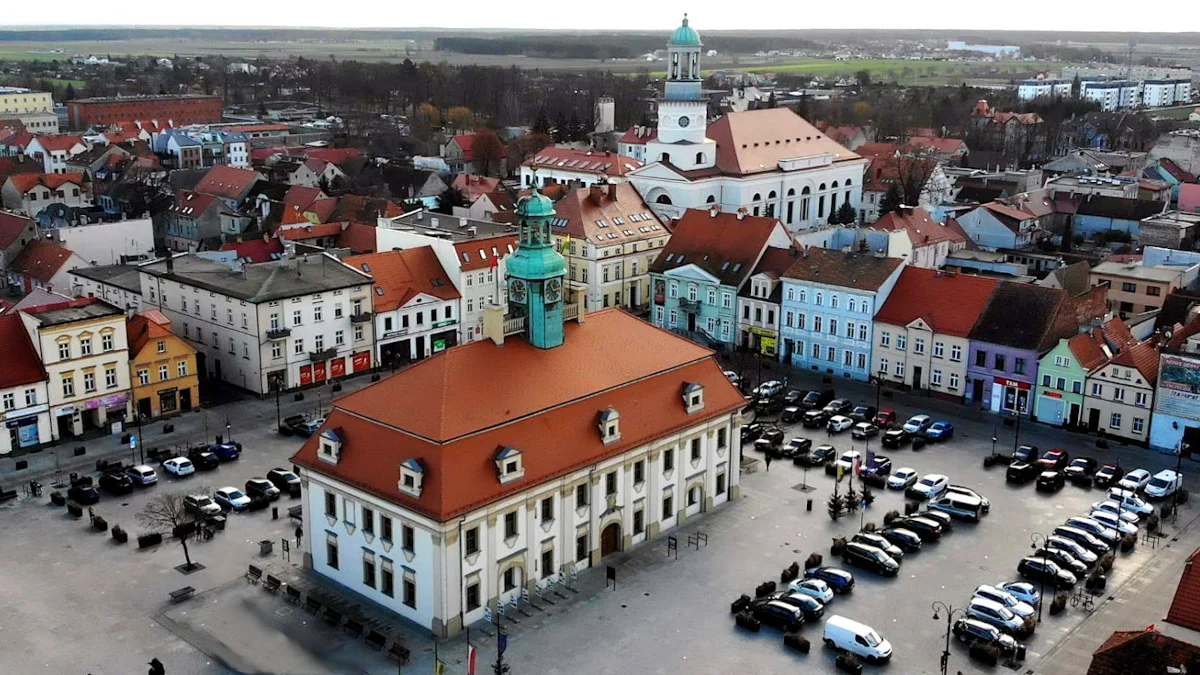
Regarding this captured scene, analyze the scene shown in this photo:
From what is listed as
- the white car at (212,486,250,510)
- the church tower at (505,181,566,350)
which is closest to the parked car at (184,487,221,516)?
the white car at (212,486,250,510)

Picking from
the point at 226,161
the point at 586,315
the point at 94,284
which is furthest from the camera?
the point at 226,161

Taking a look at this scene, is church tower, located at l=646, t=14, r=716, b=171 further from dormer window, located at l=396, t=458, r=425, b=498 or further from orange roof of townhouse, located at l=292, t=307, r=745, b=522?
dormer window, located at l=396, t=458, r=425, b=498

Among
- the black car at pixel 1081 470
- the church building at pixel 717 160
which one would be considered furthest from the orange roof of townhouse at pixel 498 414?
the church building at pixel 717 160

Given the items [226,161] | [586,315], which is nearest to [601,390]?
[586,315]

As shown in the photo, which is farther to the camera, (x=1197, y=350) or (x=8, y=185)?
(x=8, y=185)

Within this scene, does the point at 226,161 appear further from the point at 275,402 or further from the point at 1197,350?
the point at 1197,350

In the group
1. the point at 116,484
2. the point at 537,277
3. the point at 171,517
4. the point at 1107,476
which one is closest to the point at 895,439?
the point at 1107,476
